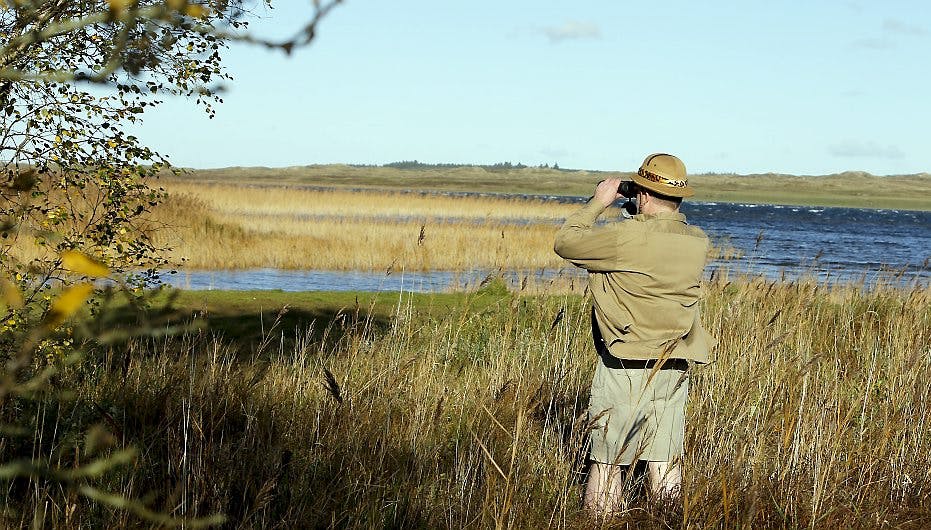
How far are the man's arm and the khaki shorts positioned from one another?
46 cm

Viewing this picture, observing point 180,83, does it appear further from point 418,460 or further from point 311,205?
point 311,205

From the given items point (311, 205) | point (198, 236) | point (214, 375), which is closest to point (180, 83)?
point (214, 375)

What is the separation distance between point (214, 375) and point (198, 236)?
19073 mm

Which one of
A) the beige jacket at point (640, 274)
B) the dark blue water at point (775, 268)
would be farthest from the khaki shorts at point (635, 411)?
the dark blue water at point (775, 268)

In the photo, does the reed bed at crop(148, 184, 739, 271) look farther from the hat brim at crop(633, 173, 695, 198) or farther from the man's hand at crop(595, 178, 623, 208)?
the hat brim at crop(633, 173, 695, 198)

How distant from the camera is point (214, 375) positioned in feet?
18.2

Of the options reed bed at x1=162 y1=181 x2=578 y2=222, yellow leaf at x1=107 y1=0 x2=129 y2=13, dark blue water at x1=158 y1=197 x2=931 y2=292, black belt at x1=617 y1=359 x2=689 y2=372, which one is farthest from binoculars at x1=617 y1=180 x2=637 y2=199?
reed bed at x1=162 y1=181 x2=578 y2=222

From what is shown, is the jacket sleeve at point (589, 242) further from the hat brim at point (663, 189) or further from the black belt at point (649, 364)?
the black belt at point (649, 364)

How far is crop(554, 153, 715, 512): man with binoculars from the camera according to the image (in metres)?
4.13

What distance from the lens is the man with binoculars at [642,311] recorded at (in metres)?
4.13

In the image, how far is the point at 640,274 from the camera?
4.16 m

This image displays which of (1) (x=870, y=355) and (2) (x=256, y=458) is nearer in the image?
(2) (x=256, y=458)

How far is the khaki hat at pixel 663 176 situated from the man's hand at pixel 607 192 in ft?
0.46

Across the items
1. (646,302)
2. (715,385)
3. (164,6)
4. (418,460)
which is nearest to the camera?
(164,6)
